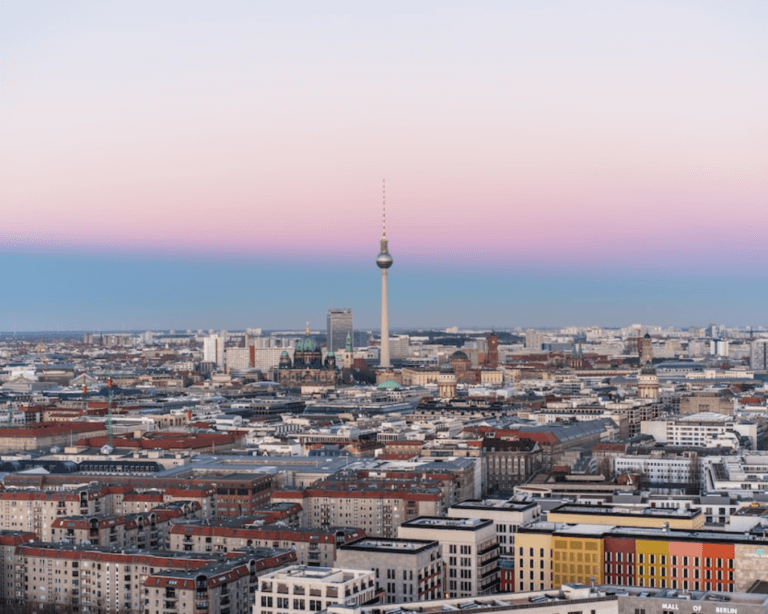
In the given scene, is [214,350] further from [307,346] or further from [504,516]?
[504,516]

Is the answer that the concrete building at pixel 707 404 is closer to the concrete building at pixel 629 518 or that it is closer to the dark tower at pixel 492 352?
the concrete building at pixel 629 518

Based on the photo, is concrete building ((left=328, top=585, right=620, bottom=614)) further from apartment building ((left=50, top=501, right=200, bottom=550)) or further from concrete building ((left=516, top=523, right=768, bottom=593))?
apartment building ((left=50, top=501, right=200, bottom=550))

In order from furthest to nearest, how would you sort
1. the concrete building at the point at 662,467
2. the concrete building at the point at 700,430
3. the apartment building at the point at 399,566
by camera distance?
the concrete building at the point at 700,430
the concrete building at the point at 662,467
the apartment building at the point at 399,566

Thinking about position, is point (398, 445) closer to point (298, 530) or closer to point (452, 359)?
point (298, 530)

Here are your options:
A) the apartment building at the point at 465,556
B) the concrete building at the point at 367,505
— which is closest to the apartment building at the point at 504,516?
the apartment building at the point at 465,556

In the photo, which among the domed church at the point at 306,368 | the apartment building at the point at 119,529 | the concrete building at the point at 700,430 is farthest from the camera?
the domed church at the point at 306,368

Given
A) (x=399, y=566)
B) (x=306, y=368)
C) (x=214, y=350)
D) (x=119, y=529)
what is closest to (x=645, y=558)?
(x=399, y=566)
